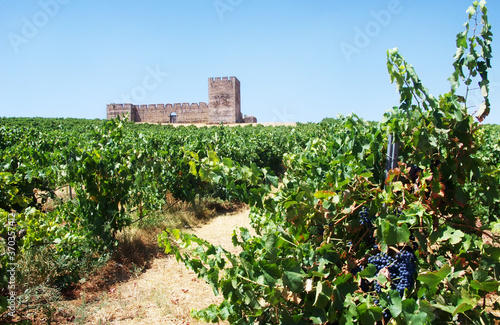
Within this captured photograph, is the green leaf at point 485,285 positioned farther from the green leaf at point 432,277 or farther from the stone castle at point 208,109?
the stone castle at point 208,109

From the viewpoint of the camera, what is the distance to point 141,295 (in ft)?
14.3

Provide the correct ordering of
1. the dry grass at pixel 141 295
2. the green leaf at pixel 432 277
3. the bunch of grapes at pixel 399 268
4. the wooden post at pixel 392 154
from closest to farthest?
the green leaf at pixel 432 277 < the bunch of grapes at pixel 399 268 < the wooden post at pixel 392 154 < the dry grass at pixel 141 295

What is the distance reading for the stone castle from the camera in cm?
5059

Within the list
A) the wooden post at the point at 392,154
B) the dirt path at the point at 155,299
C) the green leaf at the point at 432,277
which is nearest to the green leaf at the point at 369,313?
the green leaf at the point at 432,277

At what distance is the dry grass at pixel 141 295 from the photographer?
375 centimetres

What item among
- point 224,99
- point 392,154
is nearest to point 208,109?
point 224,99

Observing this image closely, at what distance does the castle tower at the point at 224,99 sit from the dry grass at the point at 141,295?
45229mm

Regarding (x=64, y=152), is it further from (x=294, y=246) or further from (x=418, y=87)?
(x=418, y=87)

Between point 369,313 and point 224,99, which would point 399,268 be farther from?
point 224,99

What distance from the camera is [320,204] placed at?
2117 millimetres

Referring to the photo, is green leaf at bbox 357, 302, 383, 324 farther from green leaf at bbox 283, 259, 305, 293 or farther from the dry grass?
the dry grass

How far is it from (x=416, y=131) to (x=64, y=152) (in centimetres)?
460

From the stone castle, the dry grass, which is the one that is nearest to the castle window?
the stone castle

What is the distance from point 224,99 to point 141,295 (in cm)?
4764
